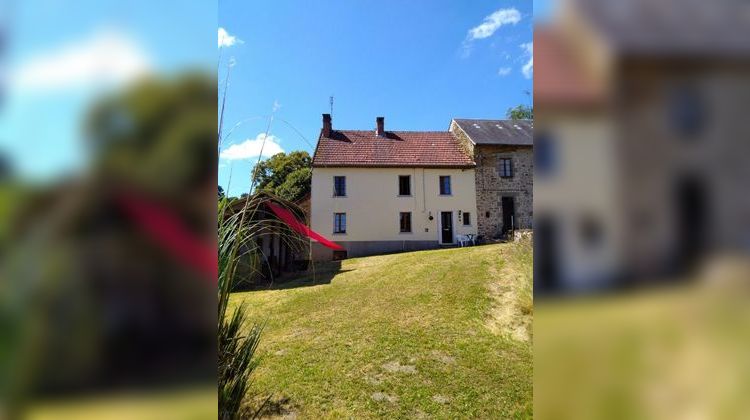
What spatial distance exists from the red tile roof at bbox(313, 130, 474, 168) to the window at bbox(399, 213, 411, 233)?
6.54 feet

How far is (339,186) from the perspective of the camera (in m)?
11.1

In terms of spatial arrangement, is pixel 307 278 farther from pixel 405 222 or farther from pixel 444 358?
pixel 405 222

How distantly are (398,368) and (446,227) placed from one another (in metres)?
11.5

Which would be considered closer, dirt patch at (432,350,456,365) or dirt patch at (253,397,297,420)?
dirt patch at (253,397,297,420)

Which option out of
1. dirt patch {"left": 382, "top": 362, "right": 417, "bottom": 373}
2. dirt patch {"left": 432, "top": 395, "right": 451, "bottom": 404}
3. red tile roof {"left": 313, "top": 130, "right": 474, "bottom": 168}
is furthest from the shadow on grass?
red tile roof {"left": 313, "top": 130, "right": 474, "bottom": 168}

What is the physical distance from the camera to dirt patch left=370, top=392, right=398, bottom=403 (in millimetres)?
3514

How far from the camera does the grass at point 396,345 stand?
3389 millimetres
